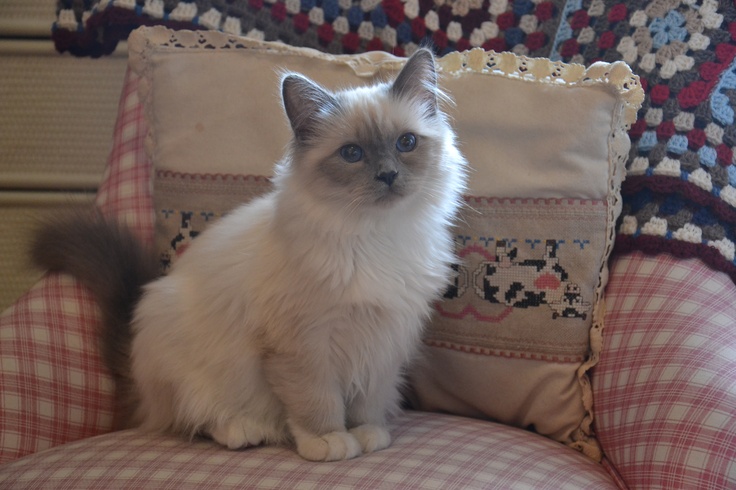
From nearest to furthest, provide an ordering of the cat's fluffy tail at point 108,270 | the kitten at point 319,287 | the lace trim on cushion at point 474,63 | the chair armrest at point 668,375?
the chair armrest at point 668,375 → the kitten at point 319,287 → the lace trim on cushion at point 474,63 → the cat's fluffy tail at point 108,270

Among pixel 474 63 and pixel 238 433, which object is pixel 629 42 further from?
pixel 238 433

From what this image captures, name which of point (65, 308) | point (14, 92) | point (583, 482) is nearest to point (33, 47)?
point (14, 92)

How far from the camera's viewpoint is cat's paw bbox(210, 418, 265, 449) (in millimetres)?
1192

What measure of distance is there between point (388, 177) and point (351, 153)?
0.08 m

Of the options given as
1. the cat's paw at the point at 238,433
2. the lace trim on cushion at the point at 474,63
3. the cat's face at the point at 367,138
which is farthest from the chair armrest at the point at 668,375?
the cat's paw at the point at 238,433

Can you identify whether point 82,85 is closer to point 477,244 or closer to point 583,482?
point 477,244

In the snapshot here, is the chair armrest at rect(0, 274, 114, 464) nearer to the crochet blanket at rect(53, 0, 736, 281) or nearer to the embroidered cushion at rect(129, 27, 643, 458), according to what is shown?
the embroidered cushion at rect(129, 27, 643, 458)

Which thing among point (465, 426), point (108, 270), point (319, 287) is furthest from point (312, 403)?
point (108, 270)

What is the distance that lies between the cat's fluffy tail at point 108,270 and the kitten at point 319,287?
82 millimetres

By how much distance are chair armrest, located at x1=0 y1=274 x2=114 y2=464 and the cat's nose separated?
26.9 inches

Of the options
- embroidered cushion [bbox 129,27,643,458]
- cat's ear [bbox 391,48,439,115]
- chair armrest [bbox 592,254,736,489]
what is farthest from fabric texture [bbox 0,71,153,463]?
chair armrest [bbox 592,254,736,489]

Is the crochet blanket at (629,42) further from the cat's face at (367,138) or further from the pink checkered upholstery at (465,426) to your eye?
the cat's face at (367,138)

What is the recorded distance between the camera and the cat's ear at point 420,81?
1.16 meters

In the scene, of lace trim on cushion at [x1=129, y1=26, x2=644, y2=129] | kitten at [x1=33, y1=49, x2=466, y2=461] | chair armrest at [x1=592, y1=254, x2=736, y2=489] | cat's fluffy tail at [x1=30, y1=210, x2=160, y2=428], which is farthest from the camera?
cat's fluffy tail at [x1=30, y1=210, x2=160, y2=428]
